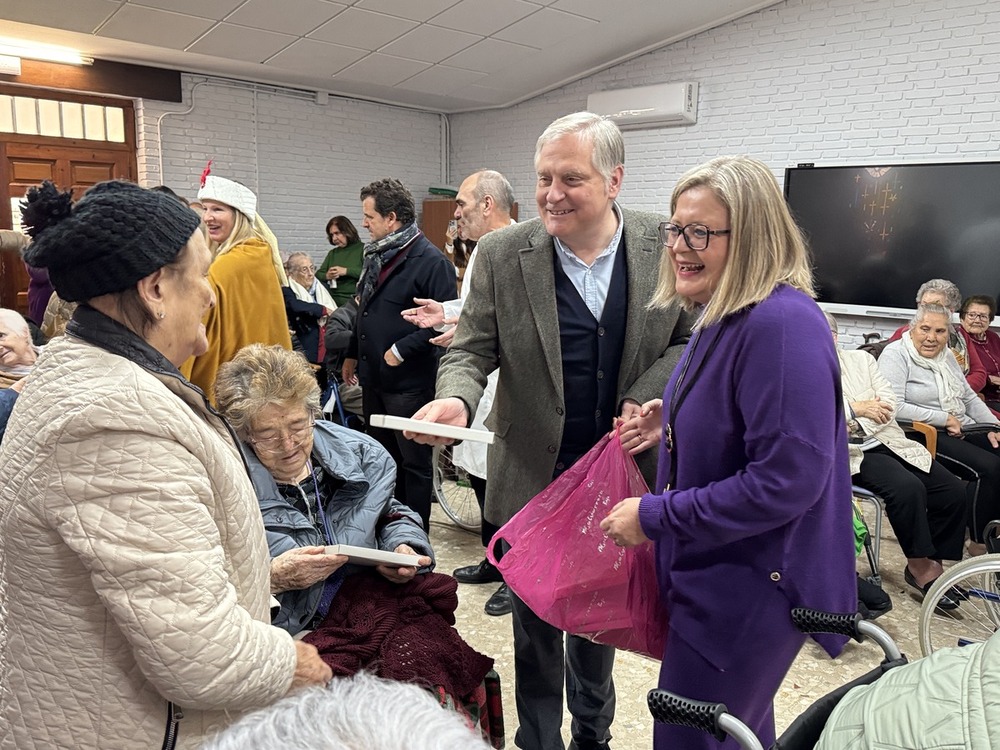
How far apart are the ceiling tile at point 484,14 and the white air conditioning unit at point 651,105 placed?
1181mm

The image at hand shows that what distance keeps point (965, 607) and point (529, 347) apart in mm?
2503

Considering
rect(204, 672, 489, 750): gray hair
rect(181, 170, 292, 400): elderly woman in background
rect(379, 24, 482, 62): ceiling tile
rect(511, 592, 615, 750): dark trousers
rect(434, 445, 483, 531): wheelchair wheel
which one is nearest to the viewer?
rect(204, 672, 489, 750): gray hair

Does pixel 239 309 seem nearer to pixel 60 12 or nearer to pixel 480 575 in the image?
pixel 480 575

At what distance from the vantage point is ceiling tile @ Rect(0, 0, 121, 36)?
4.95 m

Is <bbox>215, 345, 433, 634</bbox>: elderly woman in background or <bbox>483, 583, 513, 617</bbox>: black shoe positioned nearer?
<bbox>215, 345, 433, 634</bbox>: elderly woman in background

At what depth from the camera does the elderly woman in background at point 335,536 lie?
5.24ft

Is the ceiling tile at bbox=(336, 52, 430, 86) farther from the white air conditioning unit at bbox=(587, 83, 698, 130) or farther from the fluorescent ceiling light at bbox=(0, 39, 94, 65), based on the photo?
the fluorescent ceiling light at bbox=(0, 39, 94, 65)

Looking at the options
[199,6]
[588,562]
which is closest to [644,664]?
[588,562]

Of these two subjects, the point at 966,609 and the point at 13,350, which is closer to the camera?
the point at 13,350

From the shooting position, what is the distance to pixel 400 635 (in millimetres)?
1630


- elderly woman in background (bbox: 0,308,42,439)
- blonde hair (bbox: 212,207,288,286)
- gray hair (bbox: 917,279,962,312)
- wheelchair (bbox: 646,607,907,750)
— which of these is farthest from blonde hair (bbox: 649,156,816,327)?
gray hair (bbox: 917,279,962,312)

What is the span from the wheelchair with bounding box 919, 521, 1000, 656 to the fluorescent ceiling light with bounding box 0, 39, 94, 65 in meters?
6.88

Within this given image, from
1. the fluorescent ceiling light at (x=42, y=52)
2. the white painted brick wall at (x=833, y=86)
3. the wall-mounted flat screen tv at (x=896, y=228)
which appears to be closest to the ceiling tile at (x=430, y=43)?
the white painted brick wall at (x=833, y=86)

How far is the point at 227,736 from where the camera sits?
27.1 inches
